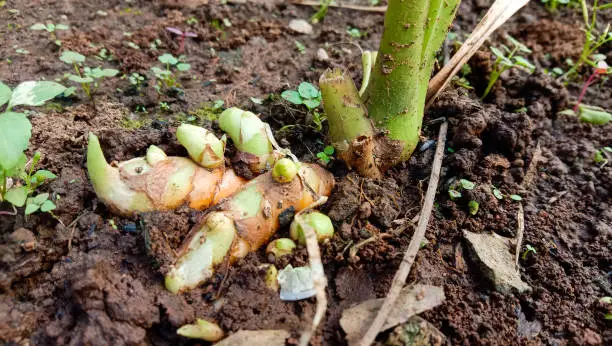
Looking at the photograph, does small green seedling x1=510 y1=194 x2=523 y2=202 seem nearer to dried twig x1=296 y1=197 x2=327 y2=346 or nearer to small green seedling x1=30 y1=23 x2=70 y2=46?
dried twig x1=296 y1=197 x2=327 y2=346

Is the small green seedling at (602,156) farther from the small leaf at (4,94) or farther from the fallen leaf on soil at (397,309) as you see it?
the small leaf at (4,94)

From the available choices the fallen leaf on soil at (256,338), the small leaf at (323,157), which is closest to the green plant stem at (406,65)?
the small leaf at (323,157)

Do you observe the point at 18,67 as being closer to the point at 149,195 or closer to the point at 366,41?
the point at 149,195

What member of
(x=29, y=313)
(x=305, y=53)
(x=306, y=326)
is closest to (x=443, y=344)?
(x=306, y=326)

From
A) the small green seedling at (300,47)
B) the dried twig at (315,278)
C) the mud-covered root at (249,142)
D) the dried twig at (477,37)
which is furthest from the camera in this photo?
the small green seedling at (300,47)

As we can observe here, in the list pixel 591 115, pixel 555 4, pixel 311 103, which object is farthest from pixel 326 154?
pixel 555 4

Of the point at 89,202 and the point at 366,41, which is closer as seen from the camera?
the point at 89,202

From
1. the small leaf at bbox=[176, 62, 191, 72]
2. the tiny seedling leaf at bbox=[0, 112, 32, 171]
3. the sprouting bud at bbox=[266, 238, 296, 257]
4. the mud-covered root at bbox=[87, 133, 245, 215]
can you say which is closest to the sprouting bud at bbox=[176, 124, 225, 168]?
the mud-covered root at bbox=[87, 133, 245, 215]
